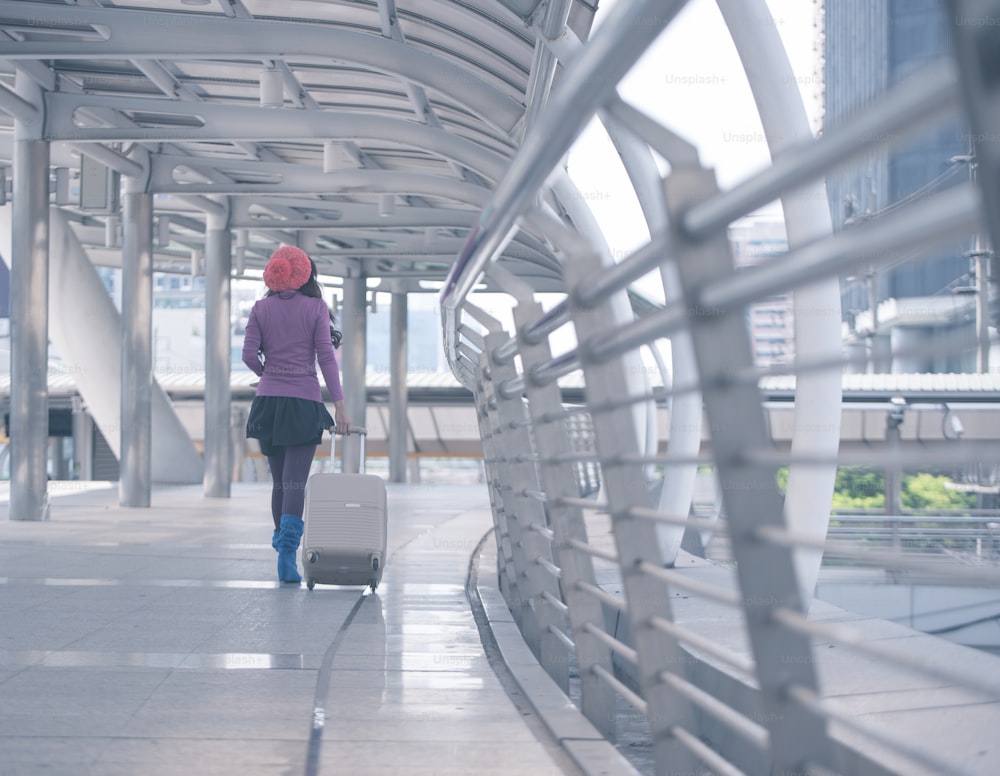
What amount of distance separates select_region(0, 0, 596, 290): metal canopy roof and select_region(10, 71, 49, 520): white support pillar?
97 cm

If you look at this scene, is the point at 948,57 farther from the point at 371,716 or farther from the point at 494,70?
the point at 494,70

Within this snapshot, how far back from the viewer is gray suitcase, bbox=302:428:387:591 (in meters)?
6.26

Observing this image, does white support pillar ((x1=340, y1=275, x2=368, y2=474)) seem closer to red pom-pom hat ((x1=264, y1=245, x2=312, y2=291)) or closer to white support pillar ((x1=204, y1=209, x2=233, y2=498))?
white support pillar ((x1=204, y1=209, x2=233, y2=498))

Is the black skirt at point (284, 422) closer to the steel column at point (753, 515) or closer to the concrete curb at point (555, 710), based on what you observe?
the concrete curb at point (555, 710)

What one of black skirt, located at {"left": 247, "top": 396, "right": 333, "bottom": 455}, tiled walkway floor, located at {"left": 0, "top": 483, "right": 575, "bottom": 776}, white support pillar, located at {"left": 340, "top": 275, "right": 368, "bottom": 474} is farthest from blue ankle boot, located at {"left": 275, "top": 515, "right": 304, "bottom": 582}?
white support pillar, located at {"left": 340, "top": 275, "right": 368, "bottom": 474}

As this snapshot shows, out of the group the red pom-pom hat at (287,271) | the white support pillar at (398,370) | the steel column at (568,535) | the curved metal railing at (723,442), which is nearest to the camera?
the curved metal railing at (723,442)

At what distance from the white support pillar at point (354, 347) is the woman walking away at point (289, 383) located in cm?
2319

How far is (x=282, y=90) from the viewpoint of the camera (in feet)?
45.4

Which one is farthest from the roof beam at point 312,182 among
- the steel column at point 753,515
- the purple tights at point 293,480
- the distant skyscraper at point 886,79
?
the distant skyscraper at point 886,79

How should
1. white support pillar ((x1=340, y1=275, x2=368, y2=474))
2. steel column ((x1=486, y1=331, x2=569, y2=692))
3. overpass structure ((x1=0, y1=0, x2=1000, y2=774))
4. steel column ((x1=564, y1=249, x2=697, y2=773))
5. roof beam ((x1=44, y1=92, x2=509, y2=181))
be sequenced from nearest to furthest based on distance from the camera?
overpass structure ((x1=0, y1=0, x2=1000, y2=774)) < steel column ((x1=564, y1=249, x2=697, y2=773)) < steel column ((x1=486, y1=331, x2=569, y2=692)) < roof beam ((x1=44, y1=92, x2=509, y2=181)) < white support pillar ((x1=340, y1=275, x2=368, y2=474))

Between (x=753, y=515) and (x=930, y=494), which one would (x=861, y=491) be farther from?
(x=753, y=515)

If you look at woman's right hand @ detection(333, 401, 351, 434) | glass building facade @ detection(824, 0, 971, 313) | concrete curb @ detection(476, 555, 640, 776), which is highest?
glass building facade @ detection(824, 0, 971, 313)

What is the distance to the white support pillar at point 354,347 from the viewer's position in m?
30.1

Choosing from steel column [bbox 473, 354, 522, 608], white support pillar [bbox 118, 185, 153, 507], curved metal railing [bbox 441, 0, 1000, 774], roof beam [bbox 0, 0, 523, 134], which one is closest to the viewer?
curved metal railing [bbox 441, 0, 1000, 774]
